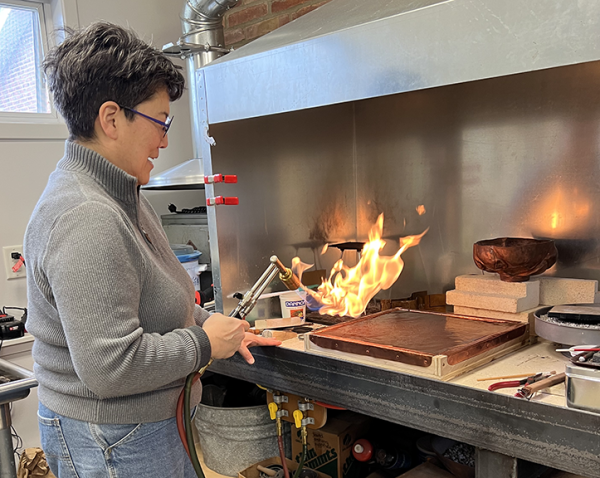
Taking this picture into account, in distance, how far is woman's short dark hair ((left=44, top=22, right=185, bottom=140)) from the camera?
3.28ft

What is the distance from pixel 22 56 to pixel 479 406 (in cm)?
240

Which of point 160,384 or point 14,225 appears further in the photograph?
point 14,225

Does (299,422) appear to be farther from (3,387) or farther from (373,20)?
(373,20)

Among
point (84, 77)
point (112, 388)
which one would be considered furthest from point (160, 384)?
point (84, 77)

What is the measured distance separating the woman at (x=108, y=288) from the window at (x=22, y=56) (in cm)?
162

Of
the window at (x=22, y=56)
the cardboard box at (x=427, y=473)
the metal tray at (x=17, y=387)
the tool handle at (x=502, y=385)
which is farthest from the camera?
the window at (x=22, y=56)

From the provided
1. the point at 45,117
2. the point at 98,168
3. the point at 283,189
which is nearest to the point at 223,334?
the point at 98,168

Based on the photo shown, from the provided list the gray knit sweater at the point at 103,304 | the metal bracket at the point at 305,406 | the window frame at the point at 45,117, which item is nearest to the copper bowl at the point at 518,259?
the metal bracket at the point at 305,406

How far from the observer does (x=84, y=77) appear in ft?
3.28

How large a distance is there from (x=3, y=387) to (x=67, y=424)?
0.60 metres

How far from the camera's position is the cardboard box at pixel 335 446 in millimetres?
1802

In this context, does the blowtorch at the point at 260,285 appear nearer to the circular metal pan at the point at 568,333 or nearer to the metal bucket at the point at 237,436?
the metal bucket at the point at 237,436

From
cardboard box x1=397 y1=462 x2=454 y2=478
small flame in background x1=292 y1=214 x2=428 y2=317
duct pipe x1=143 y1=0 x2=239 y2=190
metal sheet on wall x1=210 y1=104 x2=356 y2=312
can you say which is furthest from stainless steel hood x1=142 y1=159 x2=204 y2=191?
cardboard box x1=397 y1=462 x2=454 y2=478

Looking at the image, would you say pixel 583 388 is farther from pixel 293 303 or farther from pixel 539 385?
pixel 293 303
